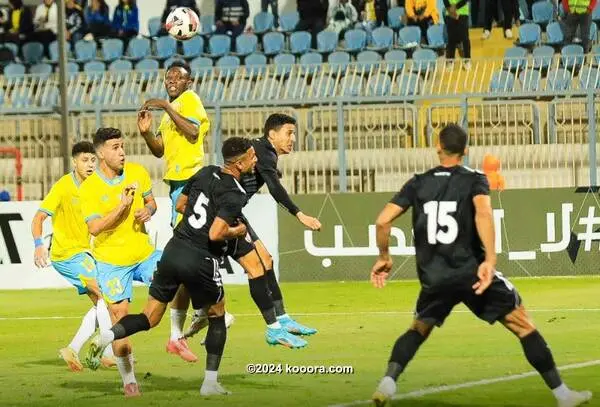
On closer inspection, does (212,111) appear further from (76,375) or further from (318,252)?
(76,375)

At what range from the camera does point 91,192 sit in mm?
11344

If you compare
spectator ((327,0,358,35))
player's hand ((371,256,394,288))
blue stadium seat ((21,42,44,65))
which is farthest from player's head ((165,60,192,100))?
blue stadium seat ((21,42,44,65))

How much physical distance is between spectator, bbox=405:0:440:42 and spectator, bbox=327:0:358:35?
1.24 metres

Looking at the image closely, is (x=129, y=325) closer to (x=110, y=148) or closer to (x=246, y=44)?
(x=110, y=148)

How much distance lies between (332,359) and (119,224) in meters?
2.26

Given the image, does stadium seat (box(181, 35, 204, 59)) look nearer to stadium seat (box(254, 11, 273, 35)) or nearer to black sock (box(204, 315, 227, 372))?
stadium seat (box(254, 11, 273, 35))

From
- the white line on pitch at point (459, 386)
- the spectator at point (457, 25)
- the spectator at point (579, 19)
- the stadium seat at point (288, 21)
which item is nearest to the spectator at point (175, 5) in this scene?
the stadium seat at point (288, 21)

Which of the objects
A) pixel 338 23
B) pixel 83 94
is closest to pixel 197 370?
pixel 83 94

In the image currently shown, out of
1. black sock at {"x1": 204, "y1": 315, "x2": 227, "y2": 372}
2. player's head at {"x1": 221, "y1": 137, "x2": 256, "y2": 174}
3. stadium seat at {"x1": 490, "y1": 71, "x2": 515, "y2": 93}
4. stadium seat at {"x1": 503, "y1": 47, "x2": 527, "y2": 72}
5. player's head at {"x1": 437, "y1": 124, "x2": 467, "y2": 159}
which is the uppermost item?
player's head at {"x1": 437, "y1": 124, "x2": 467, "y2": 159}

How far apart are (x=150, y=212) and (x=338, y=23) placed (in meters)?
19.2

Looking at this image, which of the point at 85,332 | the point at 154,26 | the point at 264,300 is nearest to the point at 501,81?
the point at 154,26

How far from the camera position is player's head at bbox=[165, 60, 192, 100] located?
43.4 feet

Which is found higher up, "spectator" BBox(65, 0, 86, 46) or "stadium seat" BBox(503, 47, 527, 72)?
"spectator" BBox(65, 0, 86, 46)

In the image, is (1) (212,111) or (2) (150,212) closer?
(2) (150,212)
